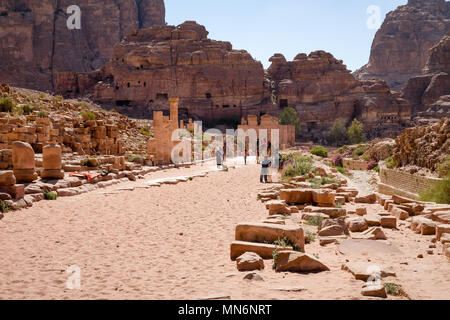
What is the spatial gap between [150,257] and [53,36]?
7946cm

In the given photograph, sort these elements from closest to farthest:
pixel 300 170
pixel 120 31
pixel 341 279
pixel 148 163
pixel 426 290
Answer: pixel 426 290, pixel 341 279, pixel 300 170, pixel 148 163, pixel 120 31

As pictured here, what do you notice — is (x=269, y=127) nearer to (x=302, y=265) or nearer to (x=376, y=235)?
(x=376, y=235)

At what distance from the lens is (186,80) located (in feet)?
194

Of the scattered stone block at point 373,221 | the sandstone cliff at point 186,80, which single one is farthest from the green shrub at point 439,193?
the sandstone cliff at point 186,80

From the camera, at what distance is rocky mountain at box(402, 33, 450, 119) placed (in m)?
66.2

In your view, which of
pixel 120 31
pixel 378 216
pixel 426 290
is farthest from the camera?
pixel 120 31

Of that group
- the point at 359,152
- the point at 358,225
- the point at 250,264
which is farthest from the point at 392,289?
the point at 359,152

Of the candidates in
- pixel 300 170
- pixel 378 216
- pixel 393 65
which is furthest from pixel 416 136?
pixel 393 65

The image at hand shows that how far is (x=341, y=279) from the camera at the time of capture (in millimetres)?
4461

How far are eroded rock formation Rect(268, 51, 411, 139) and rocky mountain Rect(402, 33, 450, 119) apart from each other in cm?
935

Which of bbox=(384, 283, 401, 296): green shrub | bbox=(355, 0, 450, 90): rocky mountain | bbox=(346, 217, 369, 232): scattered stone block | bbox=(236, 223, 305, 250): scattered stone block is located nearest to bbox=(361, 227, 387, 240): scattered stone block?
bbox=(346, 217, 369, 232): scattered stone block
